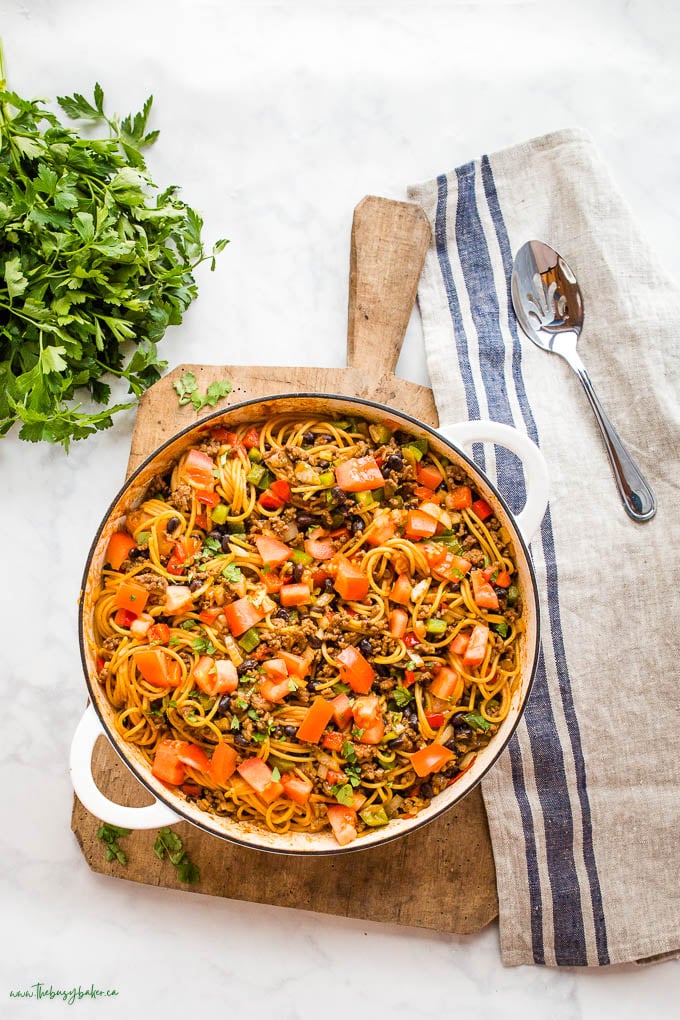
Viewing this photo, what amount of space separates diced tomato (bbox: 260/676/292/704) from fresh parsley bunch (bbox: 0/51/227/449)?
1567 mm

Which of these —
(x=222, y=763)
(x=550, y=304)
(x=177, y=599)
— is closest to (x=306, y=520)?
(x=177, y=599)

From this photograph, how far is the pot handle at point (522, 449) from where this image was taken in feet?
11.7

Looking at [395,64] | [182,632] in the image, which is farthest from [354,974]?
[395,64]

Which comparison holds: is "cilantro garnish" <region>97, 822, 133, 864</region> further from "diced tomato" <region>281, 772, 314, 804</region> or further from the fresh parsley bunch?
the fresh parsley bunch

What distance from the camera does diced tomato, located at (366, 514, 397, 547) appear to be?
3.72m

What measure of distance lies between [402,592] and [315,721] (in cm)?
68

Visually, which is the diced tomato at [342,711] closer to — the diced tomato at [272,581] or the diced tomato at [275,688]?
the diced tomato at [275,688]

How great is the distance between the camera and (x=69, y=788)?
428 cm

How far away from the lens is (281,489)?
12.4 feet

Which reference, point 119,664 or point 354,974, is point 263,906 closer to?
point 354,974

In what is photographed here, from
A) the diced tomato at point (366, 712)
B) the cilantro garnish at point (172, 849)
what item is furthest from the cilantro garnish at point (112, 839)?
the diced tomato at point (366, 712)

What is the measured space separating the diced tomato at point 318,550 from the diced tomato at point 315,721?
64 centimetres

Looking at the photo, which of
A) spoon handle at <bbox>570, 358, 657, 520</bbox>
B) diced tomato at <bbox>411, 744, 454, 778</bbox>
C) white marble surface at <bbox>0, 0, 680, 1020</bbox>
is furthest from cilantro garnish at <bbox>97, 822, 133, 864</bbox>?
spoon handle at <bbox>570, 358, 657, 520</bbox>

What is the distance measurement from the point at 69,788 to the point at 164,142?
3557mm
